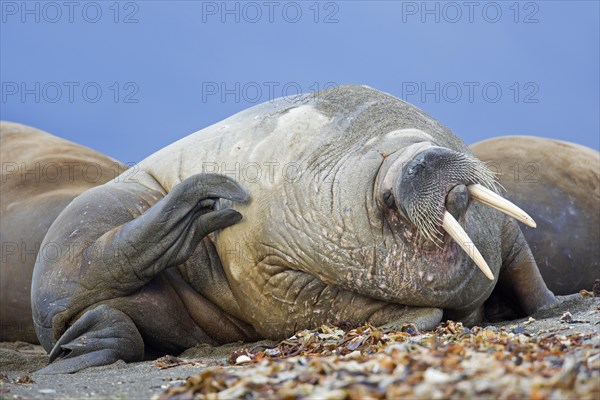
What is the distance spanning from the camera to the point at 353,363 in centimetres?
389

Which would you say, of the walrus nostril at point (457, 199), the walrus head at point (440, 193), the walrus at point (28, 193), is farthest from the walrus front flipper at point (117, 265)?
the walrus at point (28, 193)

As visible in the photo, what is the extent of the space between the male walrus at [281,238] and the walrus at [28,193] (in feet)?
5.74

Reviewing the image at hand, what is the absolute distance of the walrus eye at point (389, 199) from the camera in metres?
6.04

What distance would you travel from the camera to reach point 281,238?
6445 mm

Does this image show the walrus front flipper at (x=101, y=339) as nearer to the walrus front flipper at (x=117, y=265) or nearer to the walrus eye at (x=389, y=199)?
the walrus front flipper at (x=117, y=265)

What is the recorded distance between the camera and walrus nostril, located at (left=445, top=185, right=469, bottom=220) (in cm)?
586

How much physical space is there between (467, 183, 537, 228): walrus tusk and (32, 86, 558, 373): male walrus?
0.05 feet

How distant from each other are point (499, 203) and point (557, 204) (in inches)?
117

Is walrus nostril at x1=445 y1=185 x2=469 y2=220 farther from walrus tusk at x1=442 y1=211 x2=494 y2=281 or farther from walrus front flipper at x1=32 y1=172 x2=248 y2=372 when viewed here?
walrus front flipper at x1=32 y1=172 x2=248 y2=372

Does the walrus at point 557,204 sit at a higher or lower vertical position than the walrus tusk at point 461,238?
lower

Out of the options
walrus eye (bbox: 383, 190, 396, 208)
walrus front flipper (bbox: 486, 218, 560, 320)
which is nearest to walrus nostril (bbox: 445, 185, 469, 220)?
walrus eye (bbox: 383, 190, 396, 208)

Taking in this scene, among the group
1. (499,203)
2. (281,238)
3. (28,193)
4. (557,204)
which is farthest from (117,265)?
(557,204)

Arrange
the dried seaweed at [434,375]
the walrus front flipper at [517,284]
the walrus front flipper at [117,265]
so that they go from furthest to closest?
the walrus front flipper at [517,284] < the walrus front flipper at [117,265] < the dried seaweed at [434,375]

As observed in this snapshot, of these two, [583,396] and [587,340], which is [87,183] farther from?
[583,396]
